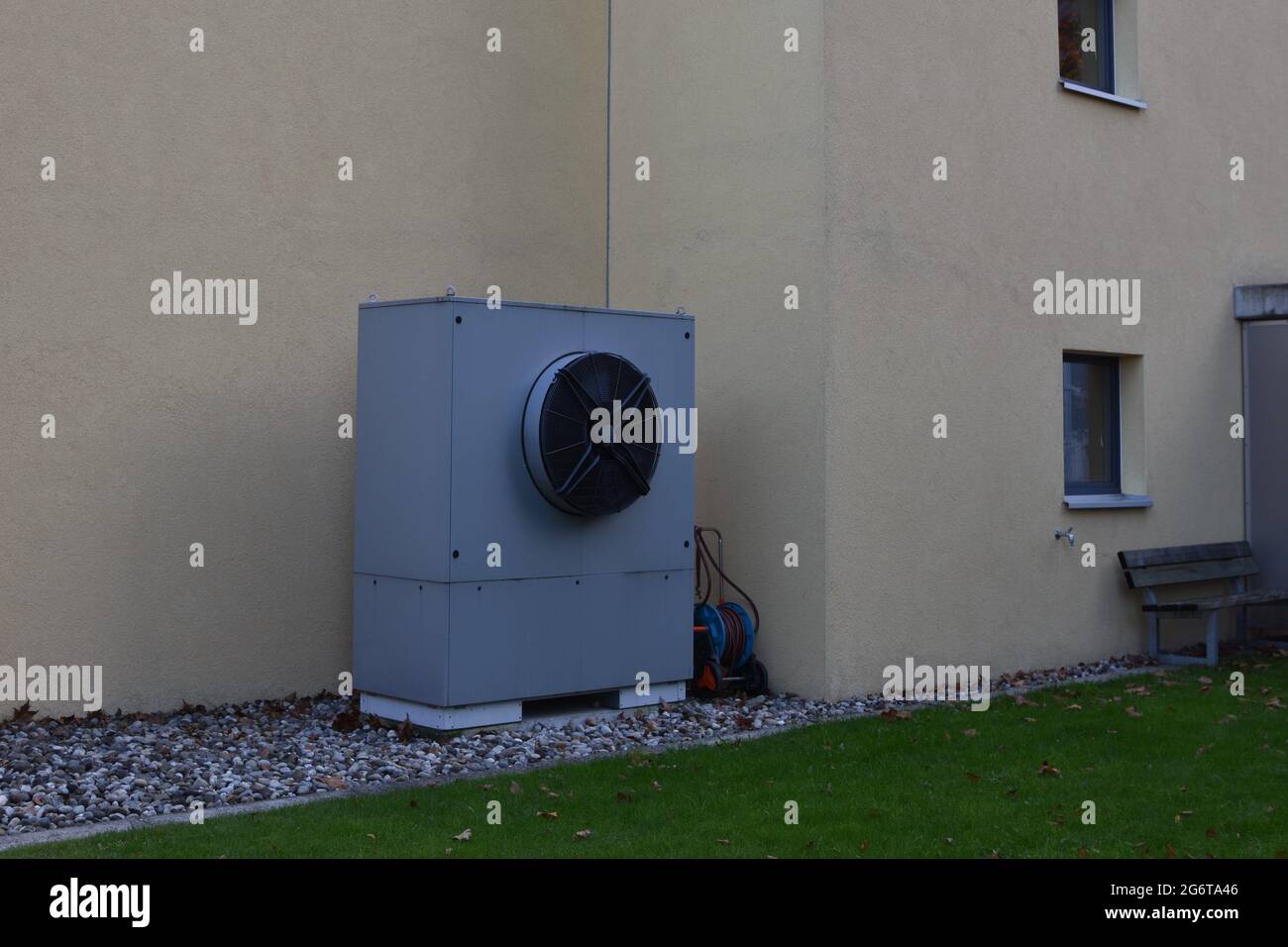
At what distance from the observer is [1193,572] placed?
11609 mm

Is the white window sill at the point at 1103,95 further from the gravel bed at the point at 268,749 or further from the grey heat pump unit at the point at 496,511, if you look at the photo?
the gravel bed at the point at 268,749

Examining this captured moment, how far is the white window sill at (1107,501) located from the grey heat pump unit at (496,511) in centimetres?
394

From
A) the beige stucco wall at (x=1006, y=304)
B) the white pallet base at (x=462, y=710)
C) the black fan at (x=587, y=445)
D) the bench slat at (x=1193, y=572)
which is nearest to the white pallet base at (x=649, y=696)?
the white pallet base at (x=462, y=710)

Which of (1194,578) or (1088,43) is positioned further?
(1088,43)

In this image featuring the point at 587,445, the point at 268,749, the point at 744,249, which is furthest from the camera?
the point at 744,249

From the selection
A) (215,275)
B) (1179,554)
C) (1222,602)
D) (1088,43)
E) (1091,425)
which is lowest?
(1222,602)

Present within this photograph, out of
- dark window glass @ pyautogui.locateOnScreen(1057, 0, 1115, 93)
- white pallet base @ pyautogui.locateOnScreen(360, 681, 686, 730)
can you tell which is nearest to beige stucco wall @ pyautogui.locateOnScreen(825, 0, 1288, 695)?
dark window glass @ pyautogui.locateOnScreen(1057, 0, 1115, 93)

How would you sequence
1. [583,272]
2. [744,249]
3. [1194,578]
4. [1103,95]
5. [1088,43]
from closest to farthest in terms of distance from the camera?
[744,249] → [583,272] → [1103,95] → [1194,578] → [1088,43]

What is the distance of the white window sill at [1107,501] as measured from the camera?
35.9 ft

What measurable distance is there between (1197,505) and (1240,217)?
2.52 meters

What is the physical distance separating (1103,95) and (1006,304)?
6.72ft

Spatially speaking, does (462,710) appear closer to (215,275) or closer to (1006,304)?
(215,275)

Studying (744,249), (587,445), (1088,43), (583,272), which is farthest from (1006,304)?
(587,445)
